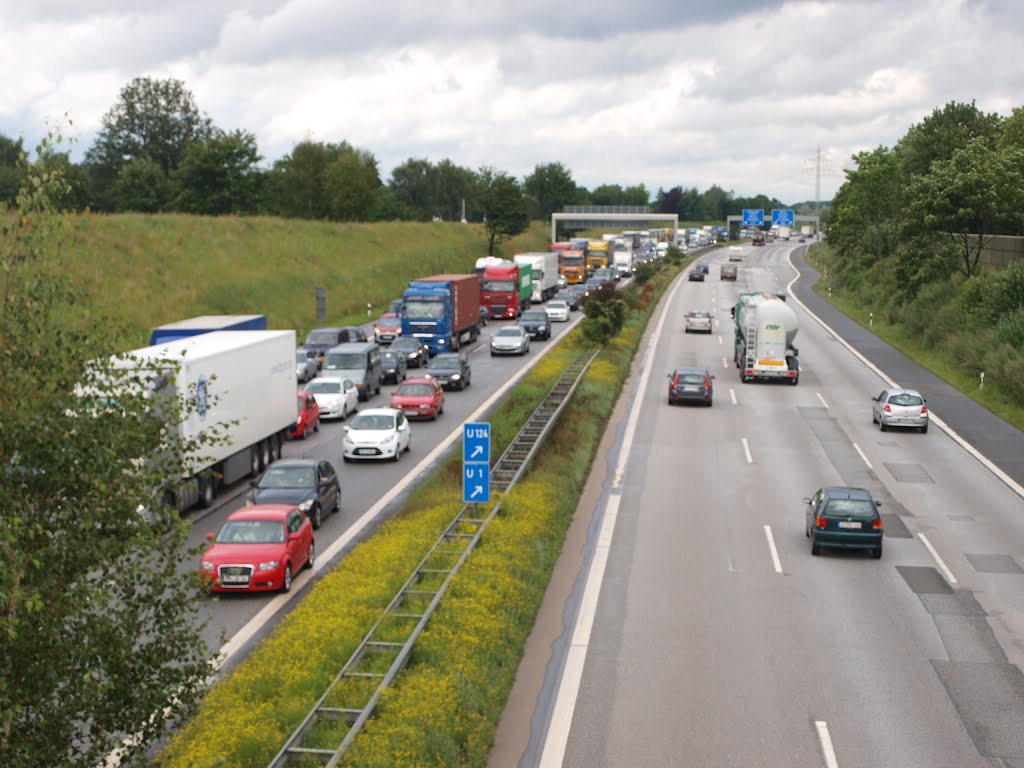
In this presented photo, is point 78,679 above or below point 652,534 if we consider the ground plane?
above

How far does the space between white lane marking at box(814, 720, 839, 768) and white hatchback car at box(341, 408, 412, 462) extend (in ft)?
66.8

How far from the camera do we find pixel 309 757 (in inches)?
522

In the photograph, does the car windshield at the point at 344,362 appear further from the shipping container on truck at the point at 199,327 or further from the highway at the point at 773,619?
the highway at the point at 773,619

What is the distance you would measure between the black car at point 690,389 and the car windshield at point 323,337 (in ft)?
60.1

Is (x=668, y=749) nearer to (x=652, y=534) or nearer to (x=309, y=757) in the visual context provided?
(x=309, y=757)

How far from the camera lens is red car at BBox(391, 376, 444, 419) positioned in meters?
41.5

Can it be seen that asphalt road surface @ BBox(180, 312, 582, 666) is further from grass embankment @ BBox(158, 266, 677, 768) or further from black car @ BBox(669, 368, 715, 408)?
black car @ BBox(669, 368, 715, 408)

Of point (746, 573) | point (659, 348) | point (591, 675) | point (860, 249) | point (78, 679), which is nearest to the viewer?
point (78, 679)

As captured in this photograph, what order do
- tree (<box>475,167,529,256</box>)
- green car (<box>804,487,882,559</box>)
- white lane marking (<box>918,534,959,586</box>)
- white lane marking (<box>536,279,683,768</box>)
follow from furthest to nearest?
1. tree (<box>475,167,529,256</box>)
2. green car (<box>804,487,882,559</box>)
3. white lane marking (<box>918,534,959,586</box>)
4. white lane marking (<box>536,279,683,768</box>)

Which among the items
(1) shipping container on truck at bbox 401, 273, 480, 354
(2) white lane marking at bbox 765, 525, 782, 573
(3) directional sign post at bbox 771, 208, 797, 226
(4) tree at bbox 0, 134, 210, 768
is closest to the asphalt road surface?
(4) tree at bbox 0, 134, 210, 768

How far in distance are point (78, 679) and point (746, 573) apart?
16.6 m

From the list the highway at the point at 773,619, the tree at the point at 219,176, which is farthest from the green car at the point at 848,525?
the tree at the point at 219,176

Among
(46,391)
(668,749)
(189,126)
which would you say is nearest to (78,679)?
(46,391)

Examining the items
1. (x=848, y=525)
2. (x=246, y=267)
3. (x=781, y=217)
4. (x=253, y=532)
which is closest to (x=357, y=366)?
(x=253, y=532)
